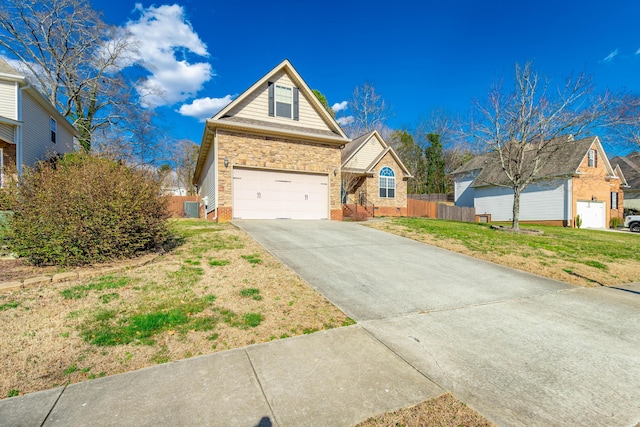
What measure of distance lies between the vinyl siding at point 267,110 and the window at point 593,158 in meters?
20.1

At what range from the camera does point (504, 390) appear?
8.74 feet

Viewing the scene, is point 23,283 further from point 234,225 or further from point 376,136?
point 376,136

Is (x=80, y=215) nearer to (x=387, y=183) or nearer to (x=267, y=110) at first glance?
(x=267, y=110)

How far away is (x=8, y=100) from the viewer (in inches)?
524

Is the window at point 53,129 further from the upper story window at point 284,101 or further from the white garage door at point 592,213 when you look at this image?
the white garage door at point 592,213

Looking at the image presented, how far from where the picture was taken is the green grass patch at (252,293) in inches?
182

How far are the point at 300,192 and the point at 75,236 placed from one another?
33.1 feet

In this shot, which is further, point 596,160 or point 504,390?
point 596,160

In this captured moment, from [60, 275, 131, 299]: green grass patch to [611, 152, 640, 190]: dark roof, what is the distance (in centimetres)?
4168

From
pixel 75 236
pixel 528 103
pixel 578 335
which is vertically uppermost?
pixel 528 103

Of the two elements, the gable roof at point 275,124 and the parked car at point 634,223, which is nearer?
the gable roof at point 275,124

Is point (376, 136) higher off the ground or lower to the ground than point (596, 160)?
higher

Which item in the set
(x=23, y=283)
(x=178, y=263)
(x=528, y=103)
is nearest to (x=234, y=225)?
(x=178, y=263)

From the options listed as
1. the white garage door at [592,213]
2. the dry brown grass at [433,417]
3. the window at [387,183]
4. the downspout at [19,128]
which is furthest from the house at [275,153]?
the white garage door at [592,213]
